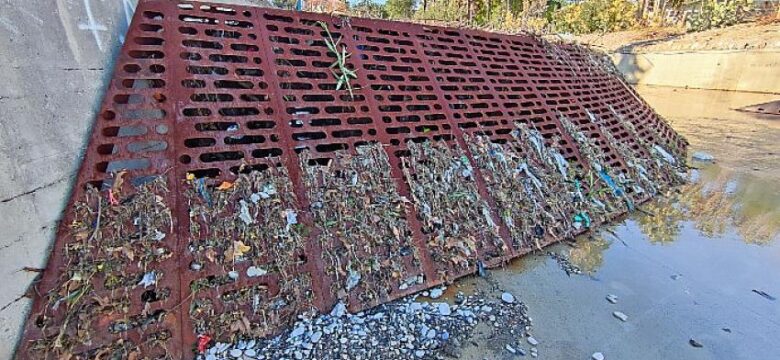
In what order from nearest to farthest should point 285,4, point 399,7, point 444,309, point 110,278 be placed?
point 110,278, point 444,309, point 285,4, point 399,7

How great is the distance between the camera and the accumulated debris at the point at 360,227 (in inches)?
86.9

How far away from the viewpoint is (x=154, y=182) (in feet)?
6.44

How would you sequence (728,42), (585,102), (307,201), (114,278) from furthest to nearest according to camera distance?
1. (728,42)
2. (585,102)
3. (307,201)
4. (114,278)

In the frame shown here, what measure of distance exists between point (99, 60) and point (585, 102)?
462cm

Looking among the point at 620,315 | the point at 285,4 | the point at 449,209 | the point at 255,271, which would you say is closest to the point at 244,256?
the point at 255,271

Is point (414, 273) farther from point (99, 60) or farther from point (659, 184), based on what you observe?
point (659, 184)

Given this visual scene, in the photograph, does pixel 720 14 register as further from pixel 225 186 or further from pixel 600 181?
pixel 225 186

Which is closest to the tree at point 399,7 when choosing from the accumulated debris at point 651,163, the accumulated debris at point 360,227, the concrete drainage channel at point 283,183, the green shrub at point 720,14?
the green shrub at point 720,14

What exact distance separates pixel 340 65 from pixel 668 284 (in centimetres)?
278

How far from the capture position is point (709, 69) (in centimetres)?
1450

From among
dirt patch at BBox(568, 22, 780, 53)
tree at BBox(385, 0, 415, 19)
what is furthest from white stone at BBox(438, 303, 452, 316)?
tree at BBox(385, 0, 415, 19)

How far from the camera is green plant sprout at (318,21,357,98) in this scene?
2842 millimetres

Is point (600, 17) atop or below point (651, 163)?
atop

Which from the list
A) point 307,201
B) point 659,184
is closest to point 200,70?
point 307,201
